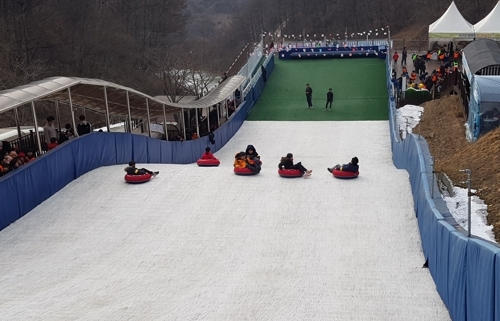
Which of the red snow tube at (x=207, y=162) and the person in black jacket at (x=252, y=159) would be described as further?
the red snow tube at (x=207, y=162)

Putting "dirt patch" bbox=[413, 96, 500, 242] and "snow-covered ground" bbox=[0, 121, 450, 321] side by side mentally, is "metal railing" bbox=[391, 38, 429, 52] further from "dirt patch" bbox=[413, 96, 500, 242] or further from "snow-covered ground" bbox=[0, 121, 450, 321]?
"snow-covered ground" bbox=[0, 121, 450, 321]

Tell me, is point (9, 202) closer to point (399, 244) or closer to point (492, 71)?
point (399, 244)

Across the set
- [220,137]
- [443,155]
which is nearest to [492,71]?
[443,155]

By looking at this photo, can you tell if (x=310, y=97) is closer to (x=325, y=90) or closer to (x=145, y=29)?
(x=325, y=90)

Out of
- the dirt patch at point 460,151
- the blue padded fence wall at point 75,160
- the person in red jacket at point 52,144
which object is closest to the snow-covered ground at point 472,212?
the dirt patch at point 460,151

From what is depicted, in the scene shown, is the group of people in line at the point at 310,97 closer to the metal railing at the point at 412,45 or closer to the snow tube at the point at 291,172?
the metal railing at the point at 412,45

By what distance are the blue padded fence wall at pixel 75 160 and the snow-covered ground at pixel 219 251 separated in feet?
0.94

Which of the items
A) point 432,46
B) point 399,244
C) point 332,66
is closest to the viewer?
point 399,244

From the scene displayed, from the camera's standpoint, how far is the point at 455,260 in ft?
26.1

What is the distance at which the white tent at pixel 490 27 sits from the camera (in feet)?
128

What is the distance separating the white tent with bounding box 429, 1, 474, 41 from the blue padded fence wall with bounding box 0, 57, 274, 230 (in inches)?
865

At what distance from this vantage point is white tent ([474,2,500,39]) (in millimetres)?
39031

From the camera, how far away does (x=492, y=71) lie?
24.0 m

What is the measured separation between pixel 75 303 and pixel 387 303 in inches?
171
